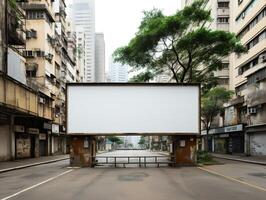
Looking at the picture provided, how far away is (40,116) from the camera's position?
4781 cm

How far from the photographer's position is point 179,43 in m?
41.1

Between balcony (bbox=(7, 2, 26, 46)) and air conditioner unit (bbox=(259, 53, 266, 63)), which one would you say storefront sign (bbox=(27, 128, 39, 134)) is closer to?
balcony (bbox=(7, 2, 26, 46))

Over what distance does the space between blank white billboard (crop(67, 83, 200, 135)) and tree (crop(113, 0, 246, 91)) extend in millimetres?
8947

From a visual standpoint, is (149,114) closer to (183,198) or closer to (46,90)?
(183,198)

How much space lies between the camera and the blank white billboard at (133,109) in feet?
107

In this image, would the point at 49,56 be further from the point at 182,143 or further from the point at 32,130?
the point at 182,143

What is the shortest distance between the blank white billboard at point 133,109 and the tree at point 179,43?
8947 millimetres

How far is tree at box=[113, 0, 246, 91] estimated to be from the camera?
40.6m

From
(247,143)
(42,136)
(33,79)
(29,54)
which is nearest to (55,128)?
(42,136)

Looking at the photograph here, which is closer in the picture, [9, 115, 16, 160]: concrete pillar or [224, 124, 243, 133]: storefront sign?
[9, 115, 16, 160]: concrete pillar

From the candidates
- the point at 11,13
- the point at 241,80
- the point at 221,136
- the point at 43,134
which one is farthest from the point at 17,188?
the point at 221,136

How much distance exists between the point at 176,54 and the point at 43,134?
22.1 meters

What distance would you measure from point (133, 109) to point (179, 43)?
10667 mm

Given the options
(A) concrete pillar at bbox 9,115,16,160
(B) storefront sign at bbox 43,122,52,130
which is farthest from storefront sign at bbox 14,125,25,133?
(B) storefront sign at bbox 43,122,52,130
